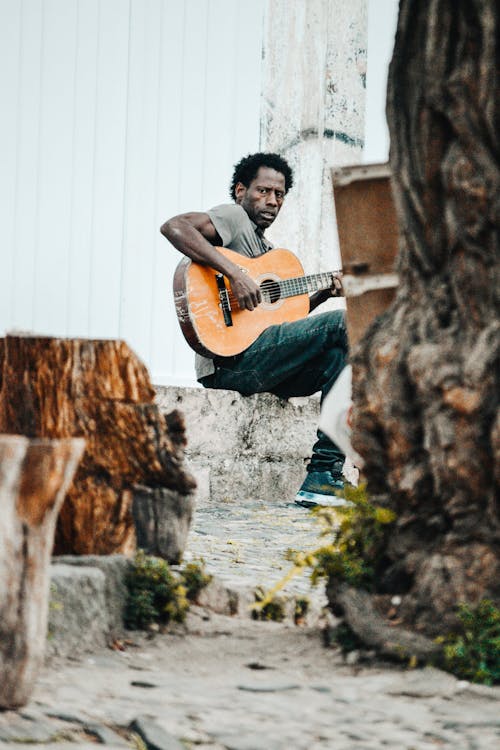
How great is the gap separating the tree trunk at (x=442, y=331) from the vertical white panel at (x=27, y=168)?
11.9 ft

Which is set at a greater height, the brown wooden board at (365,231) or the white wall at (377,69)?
the white wall at (377,69)

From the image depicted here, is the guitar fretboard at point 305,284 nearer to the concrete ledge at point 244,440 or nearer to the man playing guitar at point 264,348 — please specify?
the man playing guitar at point 264,348

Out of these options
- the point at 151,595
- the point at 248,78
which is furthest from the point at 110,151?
the point at 151,595

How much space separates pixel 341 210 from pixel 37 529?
147cm

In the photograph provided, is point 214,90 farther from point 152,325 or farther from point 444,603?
point 444,603

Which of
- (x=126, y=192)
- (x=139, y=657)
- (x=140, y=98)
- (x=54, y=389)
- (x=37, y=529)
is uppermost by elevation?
(x=140, y=98)

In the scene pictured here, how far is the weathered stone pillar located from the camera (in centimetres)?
689

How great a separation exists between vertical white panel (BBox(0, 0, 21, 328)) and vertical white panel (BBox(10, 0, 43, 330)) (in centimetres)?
2

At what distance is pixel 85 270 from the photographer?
614 centimetres

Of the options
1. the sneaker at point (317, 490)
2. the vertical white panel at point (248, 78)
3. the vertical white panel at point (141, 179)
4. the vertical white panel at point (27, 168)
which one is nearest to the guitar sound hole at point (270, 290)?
the vertical white panel at point (141, 179)

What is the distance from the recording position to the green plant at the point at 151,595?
2906 millimetres

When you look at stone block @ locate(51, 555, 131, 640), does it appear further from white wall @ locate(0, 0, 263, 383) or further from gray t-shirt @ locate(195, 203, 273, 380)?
white wall @ locate(0, 0, 263, 383)

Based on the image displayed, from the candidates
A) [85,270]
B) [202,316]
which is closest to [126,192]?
[85,270]

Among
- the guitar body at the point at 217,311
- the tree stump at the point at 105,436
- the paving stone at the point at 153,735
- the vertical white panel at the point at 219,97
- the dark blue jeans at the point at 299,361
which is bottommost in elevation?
the paving stone at the point at 153,735
